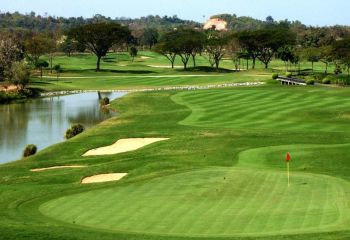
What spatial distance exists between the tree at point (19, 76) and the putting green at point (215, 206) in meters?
70.4

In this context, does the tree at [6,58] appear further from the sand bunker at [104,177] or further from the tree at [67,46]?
the sand bunker at [104,177]

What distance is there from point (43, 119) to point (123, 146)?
2427cm

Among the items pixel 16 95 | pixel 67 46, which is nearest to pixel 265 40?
pixel 16 95

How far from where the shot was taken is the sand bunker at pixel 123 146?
4569 cm

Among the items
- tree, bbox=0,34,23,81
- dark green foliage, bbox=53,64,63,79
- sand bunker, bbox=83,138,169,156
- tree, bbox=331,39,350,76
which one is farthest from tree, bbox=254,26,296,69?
sand bunker, bbox=83,138,169,156

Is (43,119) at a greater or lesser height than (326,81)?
lesser

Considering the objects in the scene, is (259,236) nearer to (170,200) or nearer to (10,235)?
(170,200)

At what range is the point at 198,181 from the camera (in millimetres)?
27984

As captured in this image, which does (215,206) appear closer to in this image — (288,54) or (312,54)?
(312,54)

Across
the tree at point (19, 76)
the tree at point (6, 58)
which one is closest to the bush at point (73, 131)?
the tree at point (19, 76)

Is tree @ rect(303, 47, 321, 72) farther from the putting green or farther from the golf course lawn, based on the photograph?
the putting green

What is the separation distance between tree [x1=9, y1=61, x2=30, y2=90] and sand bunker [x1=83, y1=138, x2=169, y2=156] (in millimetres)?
49252

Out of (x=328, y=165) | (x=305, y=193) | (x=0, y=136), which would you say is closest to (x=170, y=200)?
(x=305, y=193)

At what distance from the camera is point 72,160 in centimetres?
4159
